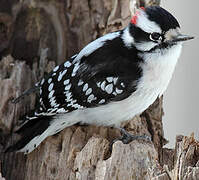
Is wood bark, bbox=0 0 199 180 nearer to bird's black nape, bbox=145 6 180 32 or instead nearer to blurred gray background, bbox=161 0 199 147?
bird's black nape, bbox=145 6 180 32

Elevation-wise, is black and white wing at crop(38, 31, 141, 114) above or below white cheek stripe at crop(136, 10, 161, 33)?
below

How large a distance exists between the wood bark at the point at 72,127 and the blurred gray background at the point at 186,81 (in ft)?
3.78

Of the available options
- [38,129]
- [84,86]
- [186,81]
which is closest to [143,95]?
[84,86]

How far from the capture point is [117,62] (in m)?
3.26

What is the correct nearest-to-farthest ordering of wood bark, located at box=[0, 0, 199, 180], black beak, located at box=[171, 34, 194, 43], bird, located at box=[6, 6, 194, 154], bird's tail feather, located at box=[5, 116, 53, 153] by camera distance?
wood bark, located at box=[0, 0, 199, 180] → black beak, located at box=[171, 34, 194, 43] → bird, located at box=[6, 6, 194, 154] → bird's tail feather, located at box=[5, 116, 53, 153]

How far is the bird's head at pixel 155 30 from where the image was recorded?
306 centimetres

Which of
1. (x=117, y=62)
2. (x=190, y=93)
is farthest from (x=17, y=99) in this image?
(x=190, y=93)

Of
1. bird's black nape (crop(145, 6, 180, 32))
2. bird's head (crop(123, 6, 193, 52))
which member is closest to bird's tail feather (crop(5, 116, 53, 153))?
bird's head (crop(123, 6, 193, 52))

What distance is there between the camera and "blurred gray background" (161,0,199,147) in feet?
16.0

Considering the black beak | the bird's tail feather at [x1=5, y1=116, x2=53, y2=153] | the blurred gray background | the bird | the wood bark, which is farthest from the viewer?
the blurred gray background

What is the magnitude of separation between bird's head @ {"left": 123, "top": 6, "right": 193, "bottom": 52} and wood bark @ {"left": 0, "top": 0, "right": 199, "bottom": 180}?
0.55 meters

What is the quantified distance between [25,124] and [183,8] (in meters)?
2.16

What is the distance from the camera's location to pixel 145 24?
3.13 meters

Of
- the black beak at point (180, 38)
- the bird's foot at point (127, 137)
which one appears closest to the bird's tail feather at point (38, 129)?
the bird's foot at point (127, 137)
